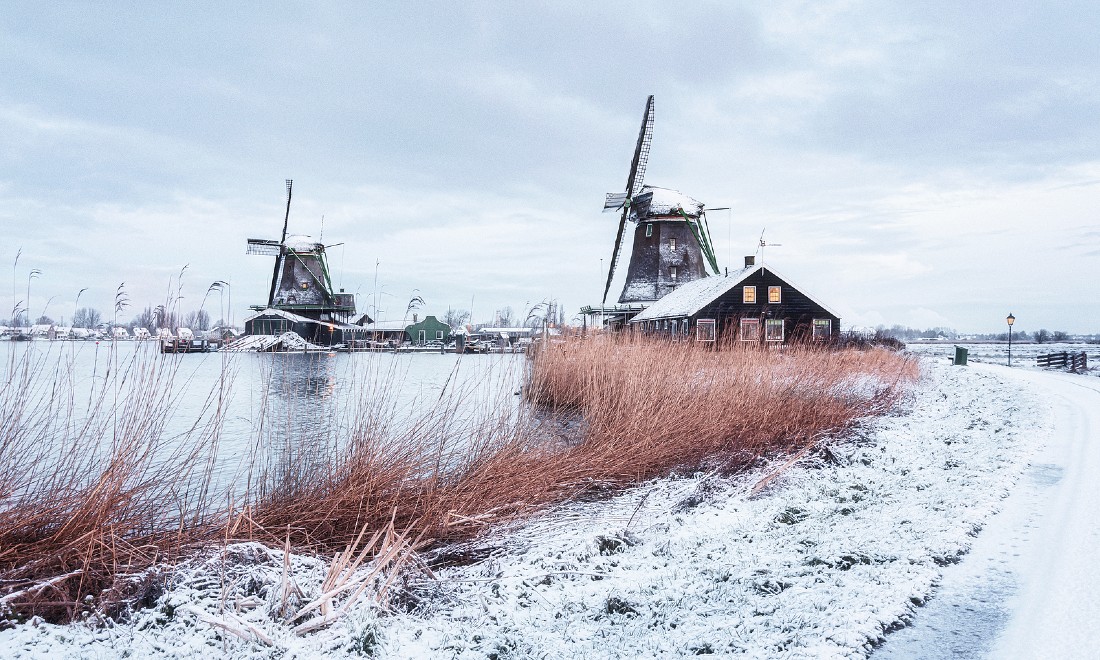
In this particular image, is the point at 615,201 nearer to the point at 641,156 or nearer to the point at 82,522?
the point at 641,156

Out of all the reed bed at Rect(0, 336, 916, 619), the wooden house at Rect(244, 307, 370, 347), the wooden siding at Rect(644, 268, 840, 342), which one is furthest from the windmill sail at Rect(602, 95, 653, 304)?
the reed bed at Rect(0, 336, 916, 619)

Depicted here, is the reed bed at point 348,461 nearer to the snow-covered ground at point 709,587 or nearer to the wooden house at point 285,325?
the snow-covered ground at point 709,587

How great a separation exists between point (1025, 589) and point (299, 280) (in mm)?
41499

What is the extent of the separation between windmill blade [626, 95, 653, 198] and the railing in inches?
735

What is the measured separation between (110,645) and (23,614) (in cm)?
48

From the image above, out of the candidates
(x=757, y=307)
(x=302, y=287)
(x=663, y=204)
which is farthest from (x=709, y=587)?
(x=302, y=287)

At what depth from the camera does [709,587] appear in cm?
344

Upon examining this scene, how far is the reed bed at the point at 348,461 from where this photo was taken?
3.32 metres

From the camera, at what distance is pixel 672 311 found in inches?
1056

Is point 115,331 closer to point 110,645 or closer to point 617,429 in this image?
point 110,645

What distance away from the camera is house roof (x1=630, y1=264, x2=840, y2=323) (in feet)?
82.2

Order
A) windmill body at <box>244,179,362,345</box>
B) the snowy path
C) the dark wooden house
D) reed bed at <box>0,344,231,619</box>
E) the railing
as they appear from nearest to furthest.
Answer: the snowy path → reed bed at <box>0,344,231,619</box> → the railing → the dark wooden house → windmill body at <box>244,179,362,345</box>

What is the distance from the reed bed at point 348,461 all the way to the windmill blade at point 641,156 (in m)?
23.2

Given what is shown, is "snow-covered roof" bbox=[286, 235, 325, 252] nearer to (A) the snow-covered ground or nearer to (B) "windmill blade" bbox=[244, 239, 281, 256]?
(B) "windmill blade" bbox=[244, 239, 281, 256]
